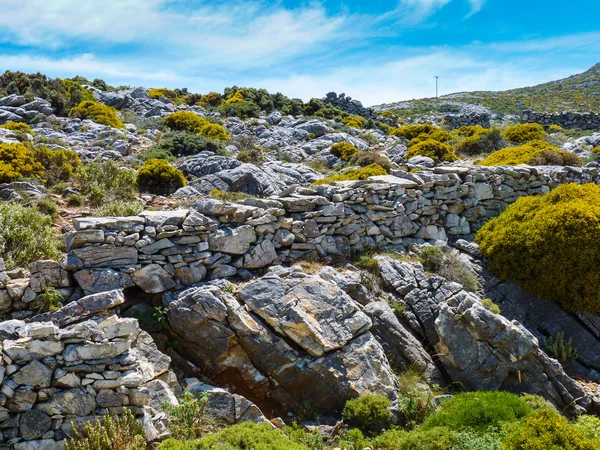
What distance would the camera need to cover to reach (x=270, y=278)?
886 centimetres

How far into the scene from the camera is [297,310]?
823cm

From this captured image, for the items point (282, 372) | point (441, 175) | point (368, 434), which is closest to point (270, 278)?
point (282, 372)

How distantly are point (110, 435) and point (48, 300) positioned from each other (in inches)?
112

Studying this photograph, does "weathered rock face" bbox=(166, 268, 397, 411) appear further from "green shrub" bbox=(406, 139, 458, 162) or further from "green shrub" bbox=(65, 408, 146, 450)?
"green shrub" bbox=(406, 139, 458, 162)

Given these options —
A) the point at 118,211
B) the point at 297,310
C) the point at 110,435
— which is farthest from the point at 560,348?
the point at 118,211

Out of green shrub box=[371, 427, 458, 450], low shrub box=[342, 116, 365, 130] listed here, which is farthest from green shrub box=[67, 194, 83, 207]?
low shrub box=[342, 116, 365, 130]

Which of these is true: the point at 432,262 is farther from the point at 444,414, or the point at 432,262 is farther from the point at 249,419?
the point at 249,419

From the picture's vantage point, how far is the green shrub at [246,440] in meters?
5.73

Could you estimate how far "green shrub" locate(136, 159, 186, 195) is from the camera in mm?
13609

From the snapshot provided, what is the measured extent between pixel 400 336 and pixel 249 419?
3469mm

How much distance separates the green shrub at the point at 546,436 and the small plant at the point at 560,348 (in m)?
3.40

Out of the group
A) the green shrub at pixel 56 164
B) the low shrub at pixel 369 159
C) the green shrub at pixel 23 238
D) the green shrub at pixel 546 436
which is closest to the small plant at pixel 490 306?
the green shrub at pixel 546 436

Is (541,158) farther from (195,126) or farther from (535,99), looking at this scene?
(535,99)

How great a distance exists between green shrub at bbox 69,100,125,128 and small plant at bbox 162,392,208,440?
19.9 meters
